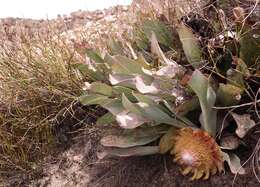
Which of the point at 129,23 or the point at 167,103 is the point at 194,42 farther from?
the point at 129,23

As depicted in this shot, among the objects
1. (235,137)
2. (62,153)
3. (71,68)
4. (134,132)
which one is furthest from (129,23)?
(235,137)

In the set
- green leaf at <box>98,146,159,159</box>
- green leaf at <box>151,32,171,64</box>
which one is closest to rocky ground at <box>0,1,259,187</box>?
green leaf at <box>98,146,159,159</box>

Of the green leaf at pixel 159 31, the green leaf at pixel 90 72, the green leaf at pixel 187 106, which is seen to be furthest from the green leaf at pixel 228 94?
the green leaf at pixel 90 72

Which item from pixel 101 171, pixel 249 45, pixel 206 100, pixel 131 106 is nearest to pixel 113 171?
pixel 101 171

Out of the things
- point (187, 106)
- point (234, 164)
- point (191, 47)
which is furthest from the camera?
point (191, 47)

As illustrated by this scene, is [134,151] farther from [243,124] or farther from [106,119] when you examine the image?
[243,124]

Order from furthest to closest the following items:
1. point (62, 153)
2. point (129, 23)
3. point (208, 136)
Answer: point (129, 23)
point (62, 153)
point (208, 136)

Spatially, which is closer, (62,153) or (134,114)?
(134,114)

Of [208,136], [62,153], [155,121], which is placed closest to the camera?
[208,136]
